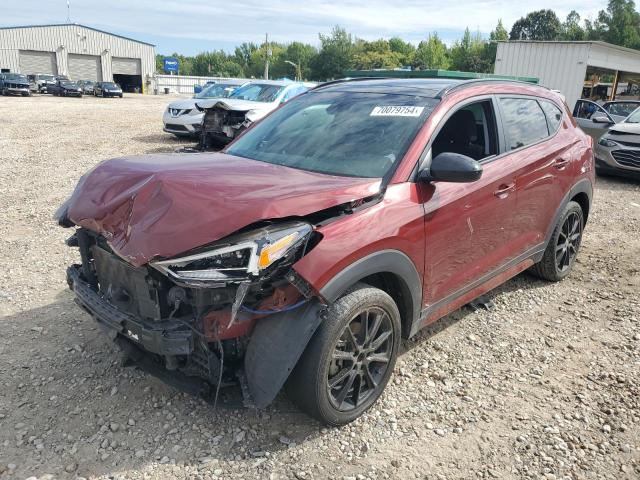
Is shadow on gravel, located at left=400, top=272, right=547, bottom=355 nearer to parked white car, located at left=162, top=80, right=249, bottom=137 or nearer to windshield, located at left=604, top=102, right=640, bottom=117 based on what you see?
parked white car, located at left=162, top=80, right=249, bottom=137

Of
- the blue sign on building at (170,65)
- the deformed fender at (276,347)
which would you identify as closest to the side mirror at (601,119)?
the deformed fender at (276,347)

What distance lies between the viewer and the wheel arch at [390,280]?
2596 mm

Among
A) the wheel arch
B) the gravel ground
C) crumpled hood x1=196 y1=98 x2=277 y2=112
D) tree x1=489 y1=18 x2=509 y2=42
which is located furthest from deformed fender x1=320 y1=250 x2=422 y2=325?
tree x1=489 y1=18 x2=509 y2=42

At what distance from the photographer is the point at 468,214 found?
340cm

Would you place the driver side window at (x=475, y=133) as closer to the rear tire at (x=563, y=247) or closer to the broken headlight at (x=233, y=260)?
the rear tire at (x=563, y=247)

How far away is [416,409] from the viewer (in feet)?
10.3

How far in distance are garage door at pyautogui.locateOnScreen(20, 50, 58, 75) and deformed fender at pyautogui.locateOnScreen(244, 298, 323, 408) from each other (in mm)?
60989

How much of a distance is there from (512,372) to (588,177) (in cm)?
237

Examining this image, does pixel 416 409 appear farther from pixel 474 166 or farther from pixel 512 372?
pixel 474 166

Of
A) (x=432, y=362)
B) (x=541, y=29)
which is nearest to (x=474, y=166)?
(x=432, y=362)

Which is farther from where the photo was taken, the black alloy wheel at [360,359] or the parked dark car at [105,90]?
the parked dark car at [105,90]

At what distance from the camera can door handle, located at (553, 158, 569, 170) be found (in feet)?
14.2

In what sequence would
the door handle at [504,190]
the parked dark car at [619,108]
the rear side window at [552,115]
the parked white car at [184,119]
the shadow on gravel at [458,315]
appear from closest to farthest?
the door handle at [504,190], the shadow on gravel at [458,315], the rear side window at [552,115], the parked white car at [184,119], the parked dark car at [619,108]

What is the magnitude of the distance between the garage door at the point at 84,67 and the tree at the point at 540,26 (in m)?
76.5
